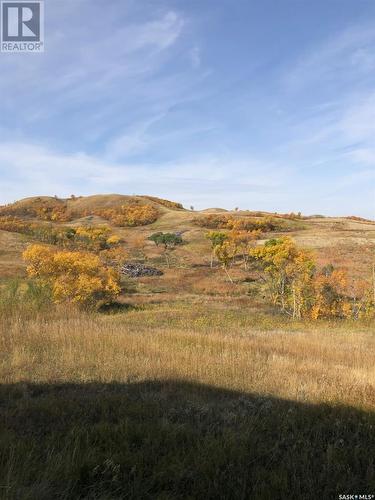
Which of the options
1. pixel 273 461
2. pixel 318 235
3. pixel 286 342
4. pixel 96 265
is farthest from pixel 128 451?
pixel 318 235

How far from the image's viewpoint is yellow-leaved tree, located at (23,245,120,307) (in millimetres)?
21234

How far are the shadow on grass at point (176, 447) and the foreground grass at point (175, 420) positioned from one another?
0.04ft

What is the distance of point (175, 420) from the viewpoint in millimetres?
4801

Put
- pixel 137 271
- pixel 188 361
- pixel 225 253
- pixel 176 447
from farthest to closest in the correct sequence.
A: pixel 137 271
pixel 225 253
pixel 188 361
pixel 176 447

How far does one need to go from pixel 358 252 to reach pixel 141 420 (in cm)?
5274

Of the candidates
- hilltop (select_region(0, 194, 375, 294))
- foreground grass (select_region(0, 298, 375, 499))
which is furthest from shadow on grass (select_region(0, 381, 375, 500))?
hilltop (select_region(0, 194, 375, 294))

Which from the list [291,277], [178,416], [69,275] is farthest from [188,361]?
[291,277]

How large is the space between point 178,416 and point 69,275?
1834 cm

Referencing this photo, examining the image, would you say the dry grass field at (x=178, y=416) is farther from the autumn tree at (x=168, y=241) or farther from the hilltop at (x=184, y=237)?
the autumn tree at (x=168, y=241)

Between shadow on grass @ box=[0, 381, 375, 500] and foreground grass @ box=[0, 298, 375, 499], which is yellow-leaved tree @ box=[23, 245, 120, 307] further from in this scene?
shadow on grass @ box=[0, 381, 375, 500]

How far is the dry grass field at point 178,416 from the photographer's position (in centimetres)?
333

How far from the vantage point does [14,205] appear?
116375mm

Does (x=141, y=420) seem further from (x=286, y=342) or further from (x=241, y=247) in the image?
(x=241, y=247)

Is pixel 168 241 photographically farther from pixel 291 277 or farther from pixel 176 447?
pixel 176 447
